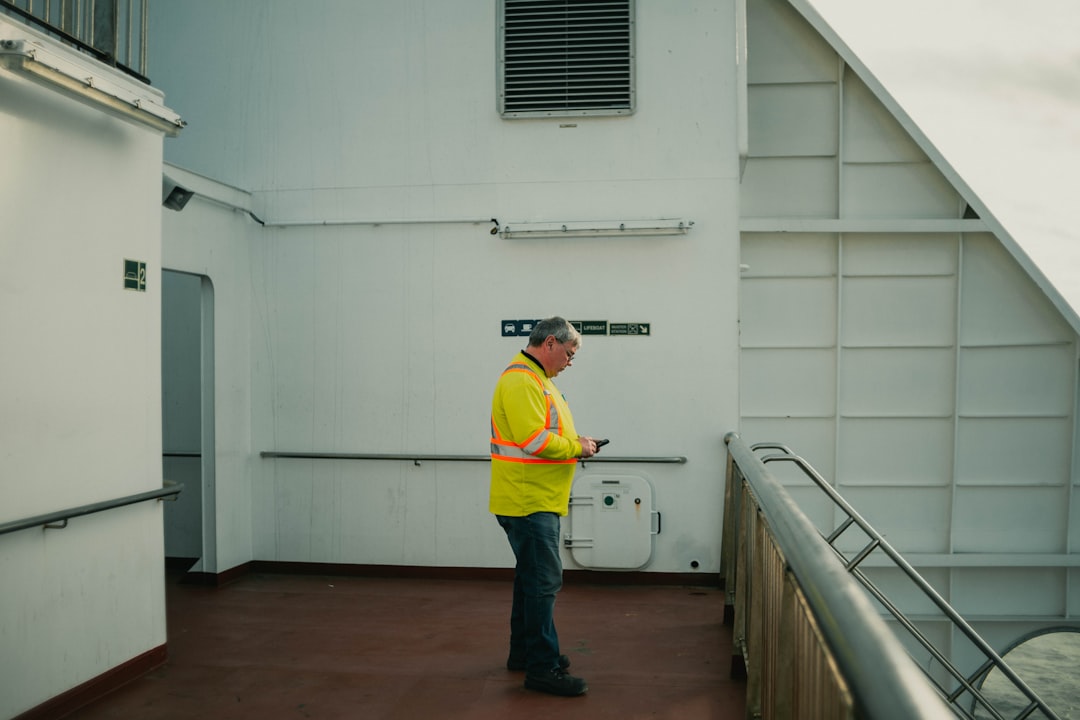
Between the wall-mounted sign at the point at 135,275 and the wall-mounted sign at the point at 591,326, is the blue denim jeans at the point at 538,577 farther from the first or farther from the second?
the wall-mounted sign at the point at 591,326

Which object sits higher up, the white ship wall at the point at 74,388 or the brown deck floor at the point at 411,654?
the white ship wall at the point at 74,388

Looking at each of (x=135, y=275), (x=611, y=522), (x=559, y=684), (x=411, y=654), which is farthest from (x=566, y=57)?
(x=559, y=684)

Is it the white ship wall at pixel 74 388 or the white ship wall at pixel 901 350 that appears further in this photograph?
the white ship wall at pixel 901 350

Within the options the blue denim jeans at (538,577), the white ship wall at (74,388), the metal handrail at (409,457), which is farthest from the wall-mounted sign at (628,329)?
the white ship wall at (74,388)

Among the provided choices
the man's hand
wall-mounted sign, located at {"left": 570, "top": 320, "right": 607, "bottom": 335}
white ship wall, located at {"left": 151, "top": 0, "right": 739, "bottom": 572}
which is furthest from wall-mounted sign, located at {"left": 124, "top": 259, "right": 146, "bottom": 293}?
wall-mounted sign, located at {"left": 570, "top": 320, "right": 607, "bottom": 335}

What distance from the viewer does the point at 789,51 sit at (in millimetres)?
7895

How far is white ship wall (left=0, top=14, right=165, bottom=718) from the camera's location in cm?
359

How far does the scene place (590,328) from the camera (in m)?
6.41

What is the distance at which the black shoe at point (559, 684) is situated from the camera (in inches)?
165

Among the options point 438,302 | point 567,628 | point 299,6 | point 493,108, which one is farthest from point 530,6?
point 567,628

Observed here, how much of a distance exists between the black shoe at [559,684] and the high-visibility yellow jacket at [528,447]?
77 centimetres

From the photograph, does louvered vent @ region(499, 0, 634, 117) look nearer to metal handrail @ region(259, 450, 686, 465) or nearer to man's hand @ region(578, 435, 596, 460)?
metal handrail @ region(259, 450, 686, 465)

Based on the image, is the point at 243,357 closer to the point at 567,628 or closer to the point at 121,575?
the point at 121,575

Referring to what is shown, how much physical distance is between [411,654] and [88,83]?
324cm
